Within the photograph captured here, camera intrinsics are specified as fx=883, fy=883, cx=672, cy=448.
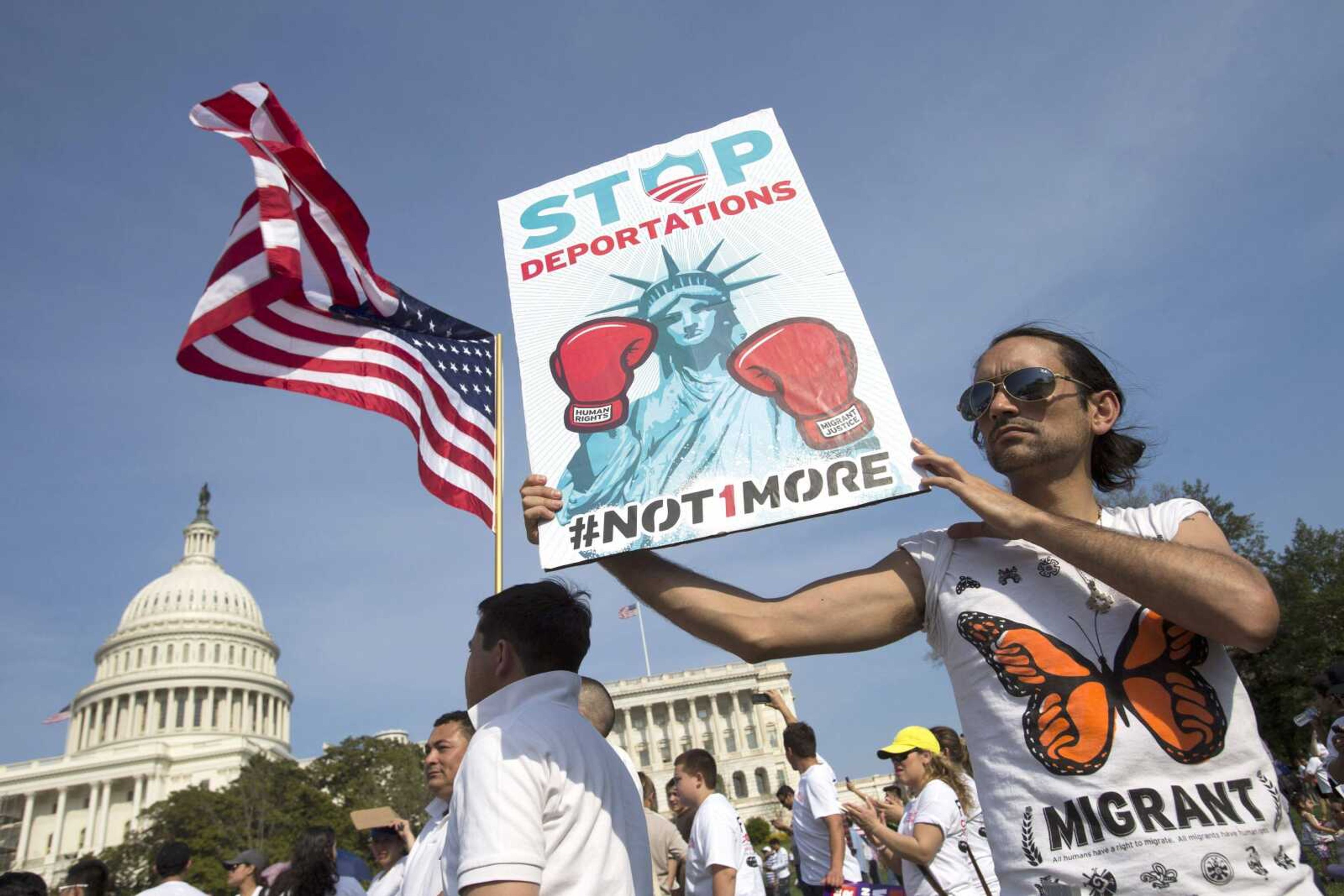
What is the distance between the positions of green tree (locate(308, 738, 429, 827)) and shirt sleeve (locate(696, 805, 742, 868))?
4164cm

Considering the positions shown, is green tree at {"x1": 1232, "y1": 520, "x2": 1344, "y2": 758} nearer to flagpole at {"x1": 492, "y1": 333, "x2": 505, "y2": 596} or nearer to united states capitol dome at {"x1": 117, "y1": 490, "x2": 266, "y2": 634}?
flagpole at {"x1": 492, "y1": 333, "x2": 505, "y2": 596}

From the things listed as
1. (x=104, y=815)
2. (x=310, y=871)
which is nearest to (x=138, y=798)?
(x=104, y=815)

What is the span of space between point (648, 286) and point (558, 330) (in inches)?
11.3

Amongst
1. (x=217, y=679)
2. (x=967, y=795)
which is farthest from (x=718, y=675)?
(x=967, y=795)

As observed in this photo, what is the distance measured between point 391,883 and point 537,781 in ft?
12.6

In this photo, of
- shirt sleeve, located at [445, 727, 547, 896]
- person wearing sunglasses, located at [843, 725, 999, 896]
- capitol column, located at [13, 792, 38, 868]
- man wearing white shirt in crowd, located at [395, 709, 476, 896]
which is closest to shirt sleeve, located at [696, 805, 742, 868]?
person wearing sunglasses, located at [843, 725, 999, 896]

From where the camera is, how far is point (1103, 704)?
5.49 ft

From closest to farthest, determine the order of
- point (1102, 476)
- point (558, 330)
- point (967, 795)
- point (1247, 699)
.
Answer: point (1247, 699)
point (1102, 476)
point (558, 330)
point (967, 795)

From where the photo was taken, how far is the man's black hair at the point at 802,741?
7074 mm

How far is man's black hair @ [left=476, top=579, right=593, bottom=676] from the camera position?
262 centimetres

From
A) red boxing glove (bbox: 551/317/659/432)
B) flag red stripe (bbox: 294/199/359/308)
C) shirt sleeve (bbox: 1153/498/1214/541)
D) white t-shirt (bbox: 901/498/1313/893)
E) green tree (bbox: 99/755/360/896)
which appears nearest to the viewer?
white t-shirt (bbox: 901/498/1313/893)

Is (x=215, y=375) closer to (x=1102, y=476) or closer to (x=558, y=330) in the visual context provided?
(x=558, y=330)

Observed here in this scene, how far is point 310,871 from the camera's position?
555 cm

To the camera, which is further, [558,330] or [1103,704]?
[558,330]
